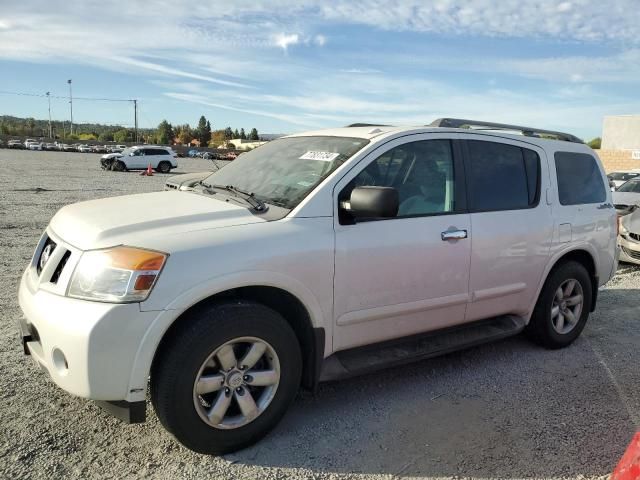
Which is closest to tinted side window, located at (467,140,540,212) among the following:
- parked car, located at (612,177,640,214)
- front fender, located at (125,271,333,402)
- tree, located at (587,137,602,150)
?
front fender, located at (125,271,333,402)

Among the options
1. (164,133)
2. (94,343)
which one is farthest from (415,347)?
(164,133)

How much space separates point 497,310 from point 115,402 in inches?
113

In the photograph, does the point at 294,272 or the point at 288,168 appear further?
the point at 288,168

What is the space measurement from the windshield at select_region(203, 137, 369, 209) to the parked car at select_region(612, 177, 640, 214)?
302 inches

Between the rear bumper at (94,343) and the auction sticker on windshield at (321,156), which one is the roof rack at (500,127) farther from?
the rear bumper at (94,343)

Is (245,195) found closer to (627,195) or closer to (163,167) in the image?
(627,195)

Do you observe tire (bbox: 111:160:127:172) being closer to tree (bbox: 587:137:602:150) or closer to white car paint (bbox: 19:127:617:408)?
white car paint (bbox: 19:127:617:408)

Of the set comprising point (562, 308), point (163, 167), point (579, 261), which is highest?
point (579, 261)

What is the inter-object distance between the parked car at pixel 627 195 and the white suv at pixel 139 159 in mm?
29549

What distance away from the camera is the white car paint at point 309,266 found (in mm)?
2744

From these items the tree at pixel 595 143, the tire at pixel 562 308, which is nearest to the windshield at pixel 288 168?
the tire at pixel 562 308

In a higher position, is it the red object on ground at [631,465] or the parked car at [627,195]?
the parked car at [627,195]

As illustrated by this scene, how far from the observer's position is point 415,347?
3.89m

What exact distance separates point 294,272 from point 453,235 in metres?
1.29
